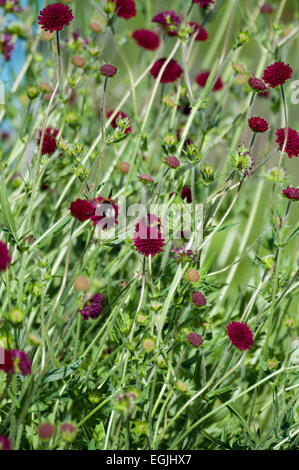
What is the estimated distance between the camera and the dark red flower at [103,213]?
64 cm

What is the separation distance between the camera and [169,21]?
858mm

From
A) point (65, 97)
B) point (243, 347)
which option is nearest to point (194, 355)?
point (243, 347)

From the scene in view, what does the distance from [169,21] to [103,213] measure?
401 mm

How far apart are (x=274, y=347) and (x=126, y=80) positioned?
0.79 metres

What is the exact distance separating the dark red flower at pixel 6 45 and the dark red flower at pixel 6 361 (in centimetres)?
72

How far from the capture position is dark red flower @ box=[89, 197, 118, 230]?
64 cm

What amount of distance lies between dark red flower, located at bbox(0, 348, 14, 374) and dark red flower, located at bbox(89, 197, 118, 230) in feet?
0.66

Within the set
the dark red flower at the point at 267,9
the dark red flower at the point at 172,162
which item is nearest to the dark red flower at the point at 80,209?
the dark red flower at the point at 172,162

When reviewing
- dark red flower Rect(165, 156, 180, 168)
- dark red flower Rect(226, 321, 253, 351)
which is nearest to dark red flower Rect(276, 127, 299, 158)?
dark red flower Rect(165, 156, 180, 168)

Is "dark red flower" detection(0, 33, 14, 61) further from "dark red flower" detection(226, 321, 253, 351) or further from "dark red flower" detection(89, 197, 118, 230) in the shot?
"dark red flower" detection(226, 321, 253, 351)

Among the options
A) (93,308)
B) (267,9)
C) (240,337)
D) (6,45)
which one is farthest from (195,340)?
(267,9)

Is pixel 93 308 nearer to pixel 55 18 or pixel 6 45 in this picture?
pixel 55 18
